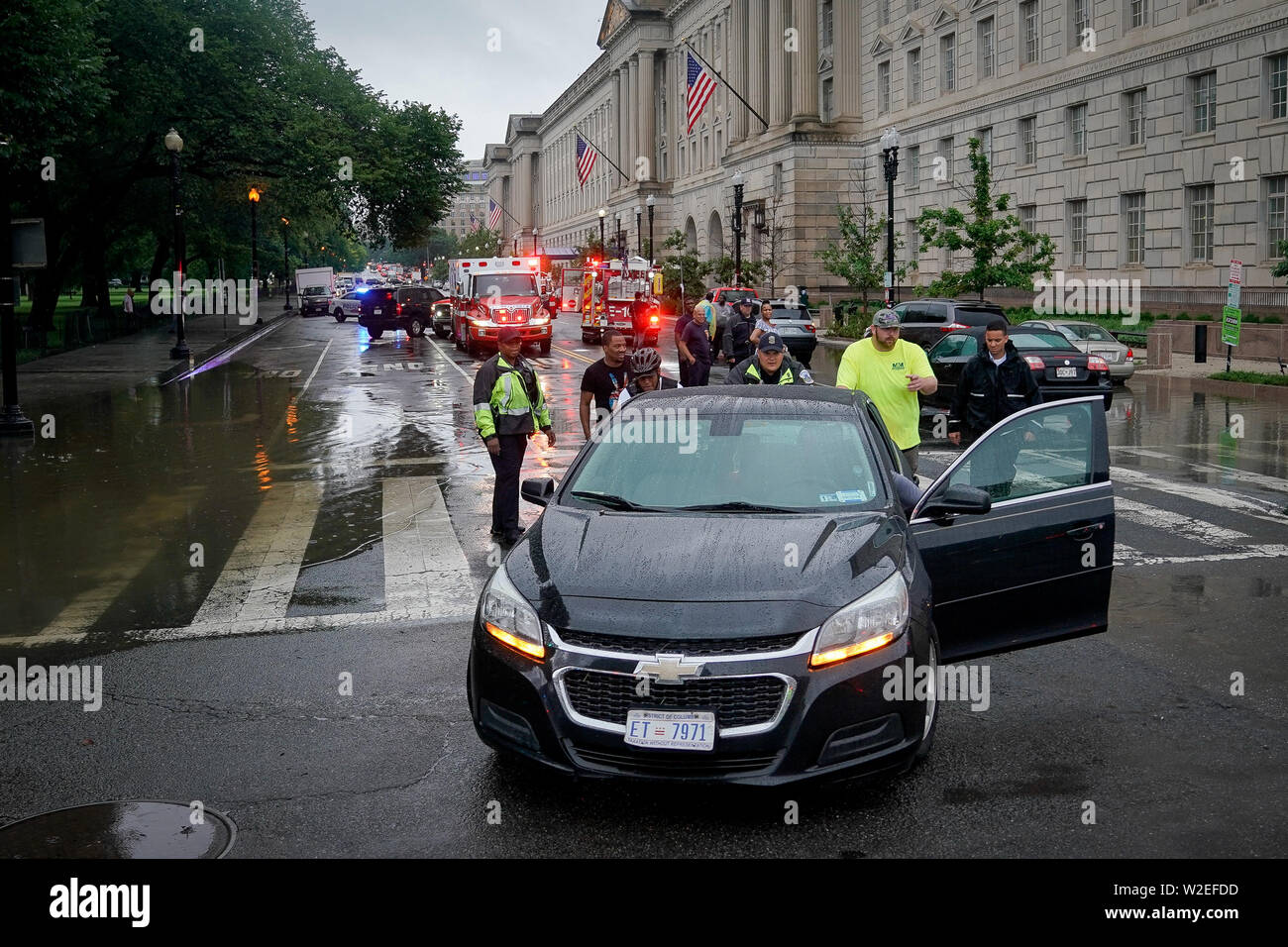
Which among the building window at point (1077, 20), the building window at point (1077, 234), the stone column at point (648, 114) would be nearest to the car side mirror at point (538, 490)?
the building window at point (1077, 234)

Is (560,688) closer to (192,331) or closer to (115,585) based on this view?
(115,585)

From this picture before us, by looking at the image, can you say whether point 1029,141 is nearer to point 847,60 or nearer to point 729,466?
point 847,60

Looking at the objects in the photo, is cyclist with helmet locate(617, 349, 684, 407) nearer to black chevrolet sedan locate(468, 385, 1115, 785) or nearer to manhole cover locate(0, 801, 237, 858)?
black chevrolet sedan locate(468, 385, 1115, 785)

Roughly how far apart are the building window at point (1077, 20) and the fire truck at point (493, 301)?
20087 millimetres

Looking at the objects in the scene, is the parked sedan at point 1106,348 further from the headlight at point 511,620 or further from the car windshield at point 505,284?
the headlight at point 511,620

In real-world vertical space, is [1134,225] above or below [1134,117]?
below

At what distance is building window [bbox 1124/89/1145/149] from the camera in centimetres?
4178

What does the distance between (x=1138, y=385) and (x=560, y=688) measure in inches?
1005

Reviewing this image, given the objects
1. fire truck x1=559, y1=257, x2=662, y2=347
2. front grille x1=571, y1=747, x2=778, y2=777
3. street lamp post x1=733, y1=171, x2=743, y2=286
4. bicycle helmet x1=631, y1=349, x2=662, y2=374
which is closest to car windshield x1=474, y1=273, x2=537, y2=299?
fire truck x1=559, y1=257, x2=662, y2=347

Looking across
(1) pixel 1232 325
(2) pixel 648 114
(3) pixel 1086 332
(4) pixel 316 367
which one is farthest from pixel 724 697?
(2) pixel 648 114

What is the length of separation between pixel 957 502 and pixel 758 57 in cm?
7204

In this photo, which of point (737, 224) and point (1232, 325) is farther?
point (737, 224)

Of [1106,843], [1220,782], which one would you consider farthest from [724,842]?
[1220,782]

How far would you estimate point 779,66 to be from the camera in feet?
229
